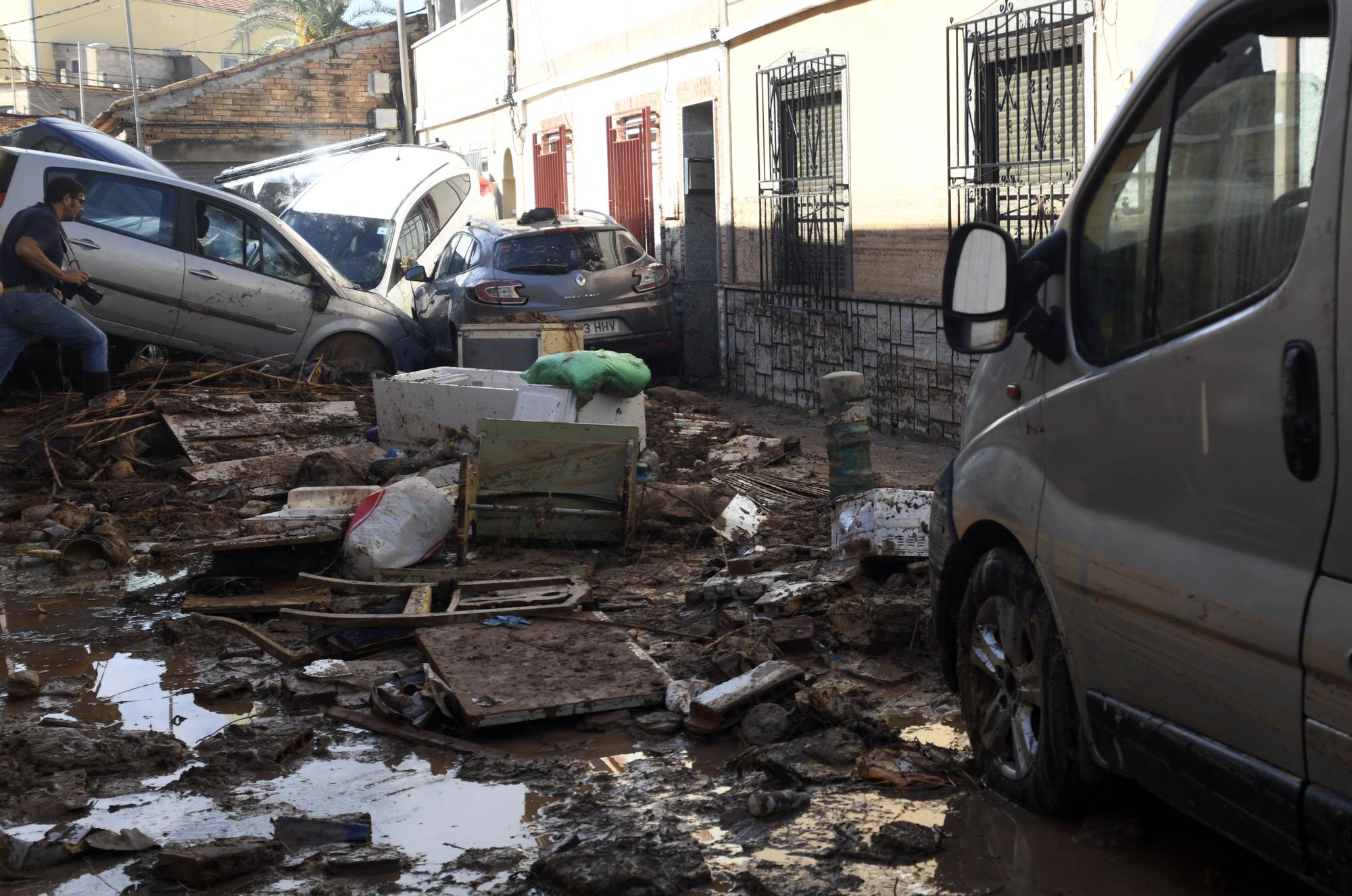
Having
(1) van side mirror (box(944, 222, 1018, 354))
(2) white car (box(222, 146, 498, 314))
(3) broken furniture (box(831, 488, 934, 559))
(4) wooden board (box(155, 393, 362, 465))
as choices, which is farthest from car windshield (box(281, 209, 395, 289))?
(1) van side mirror (box(944, 222, 1018, 354))

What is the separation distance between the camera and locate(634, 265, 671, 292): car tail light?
1432 centimetres

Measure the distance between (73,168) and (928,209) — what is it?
7.47 metres

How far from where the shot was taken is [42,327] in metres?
10.6

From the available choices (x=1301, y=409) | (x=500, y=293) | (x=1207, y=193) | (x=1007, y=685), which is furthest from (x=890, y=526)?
(x=500, y=293)

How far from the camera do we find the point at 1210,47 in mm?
3033

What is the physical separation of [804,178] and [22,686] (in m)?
9.18

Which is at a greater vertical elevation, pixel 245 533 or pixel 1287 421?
pixel 1287 421

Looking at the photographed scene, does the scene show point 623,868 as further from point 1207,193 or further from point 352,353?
point 352,353

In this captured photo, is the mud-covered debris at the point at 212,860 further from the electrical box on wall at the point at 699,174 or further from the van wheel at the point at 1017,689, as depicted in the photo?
the electrical box on wall at the point at 699,174

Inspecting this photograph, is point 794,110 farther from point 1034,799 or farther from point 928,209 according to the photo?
point 1034,799

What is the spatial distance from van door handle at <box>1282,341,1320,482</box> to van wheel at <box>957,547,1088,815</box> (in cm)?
113

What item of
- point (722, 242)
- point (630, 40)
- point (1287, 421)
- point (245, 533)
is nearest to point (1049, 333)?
point (1287, 421)

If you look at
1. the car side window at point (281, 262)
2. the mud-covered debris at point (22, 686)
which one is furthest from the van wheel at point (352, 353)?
the mud-covered debris at point (22, 686)

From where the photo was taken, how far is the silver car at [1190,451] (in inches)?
99.1
